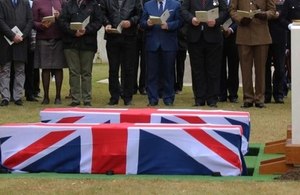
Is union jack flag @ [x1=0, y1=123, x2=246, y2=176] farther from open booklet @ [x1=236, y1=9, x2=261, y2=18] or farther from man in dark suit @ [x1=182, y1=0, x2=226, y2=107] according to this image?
man in dark suit @ [x1=182, y1=0, x2=226, y2=107]

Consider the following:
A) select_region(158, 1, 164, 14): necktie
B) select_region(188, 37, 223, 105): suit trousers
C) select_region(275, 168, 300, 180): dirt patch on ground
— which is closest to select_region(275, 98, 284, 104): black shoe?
select_region(188, 37, 223, 105): suit trousers

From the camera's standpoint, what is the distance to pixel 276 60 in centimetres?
1497

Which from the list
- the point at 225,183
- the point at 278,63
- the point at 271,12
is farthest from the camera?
the point at 278,63

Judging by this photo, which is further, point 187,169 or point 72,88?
point 72,88

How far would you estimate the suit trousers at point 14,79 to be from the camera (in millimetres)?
14578

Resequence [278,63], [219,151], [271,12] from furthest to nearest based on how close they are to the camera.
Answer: [278,63] → [271,12] → [219,151]

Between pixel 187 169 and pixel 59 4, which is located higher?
pixel 59 4

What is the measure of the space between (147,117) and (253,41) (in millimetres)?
4918

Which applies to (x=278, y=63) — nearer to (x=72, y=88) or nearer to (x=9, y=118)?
(x=72, y=88)

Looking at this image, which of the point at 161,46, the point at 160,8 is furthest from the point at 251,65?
the point at 160,8

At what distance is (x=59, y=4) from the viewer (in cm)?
1481

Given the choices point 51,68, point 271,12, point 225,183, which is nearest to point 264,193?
point 225,183

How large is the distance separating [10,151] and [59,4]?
22.1ft

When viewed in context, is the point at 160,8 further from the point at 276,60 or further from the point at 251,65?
the point at 276,60
